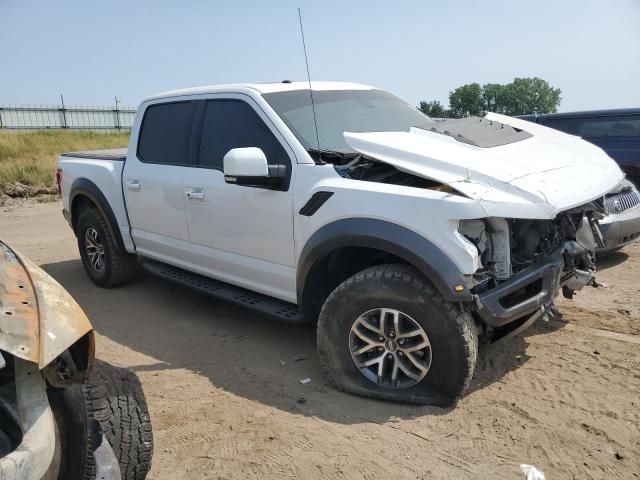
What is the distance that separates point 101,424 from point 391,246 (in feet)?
5.70

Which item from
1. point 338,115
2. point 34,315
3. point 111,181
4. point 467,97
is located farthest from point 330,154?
point 467,97

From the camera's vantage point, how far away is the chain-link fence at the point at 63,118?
26.5 meters

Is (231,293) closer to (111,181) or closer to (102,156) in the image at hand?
(111,181)

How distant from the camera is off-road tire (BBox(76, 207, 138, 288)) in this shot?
224 inches

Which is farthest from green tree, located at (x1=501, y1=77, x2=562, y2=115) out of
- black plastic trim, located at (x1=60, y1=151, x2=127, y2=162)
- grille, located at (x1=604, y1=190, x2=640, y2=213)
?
black plastic trim, located at (x1=60, y1=151, x2=127, y2=162)

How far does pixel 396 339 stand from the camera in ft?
10.7

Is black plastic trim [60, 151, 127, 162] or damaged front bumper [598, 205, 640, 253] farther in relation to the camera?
black plastic trim [60, 151, 127, 162]

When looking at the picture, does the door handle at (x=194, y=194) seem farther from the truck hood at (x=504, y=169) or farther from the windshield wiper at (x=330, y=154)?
the truck hood at (x=504, y=169)

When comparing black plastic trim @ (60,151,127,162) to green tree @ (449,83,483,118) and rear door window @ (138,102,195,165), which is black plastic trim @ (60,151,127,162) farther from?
green tree @ (449,83,483,118)

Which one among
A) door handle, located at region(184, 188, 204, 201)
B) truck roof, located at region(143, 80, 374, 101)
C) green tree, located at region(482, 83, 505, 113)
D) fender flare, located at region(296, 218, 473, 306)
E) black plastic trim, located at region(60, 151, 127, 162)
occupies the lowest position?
fender flare, located at region(296, 218, 473, 306)

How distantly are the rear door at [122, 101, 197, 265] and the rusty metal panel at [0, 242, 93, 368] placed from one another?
2.65m

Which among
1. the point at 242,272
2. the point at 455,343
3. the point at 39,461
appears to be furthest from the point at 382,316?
the point at 39,461

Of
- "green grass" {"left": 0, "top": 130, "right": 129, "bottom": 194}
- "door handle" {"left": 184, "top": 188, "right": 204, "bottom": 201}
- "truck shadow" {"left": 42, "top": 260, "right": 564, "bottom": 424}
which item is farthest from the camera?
"green grass" {"left": 0, "top": 130, "right": 129, "bottom": 194}

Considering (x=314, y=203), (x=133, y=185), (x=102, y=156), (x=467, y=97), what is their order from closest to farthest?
(x=314, y=203) < (x=133, y=185) < (x=102, y=156) < (x=467, y=97)
